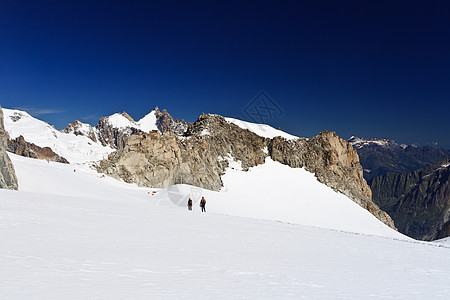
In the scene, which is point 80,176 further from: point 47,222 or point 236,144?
point 236,144

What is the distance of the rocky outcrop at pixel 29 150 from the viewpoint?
595ft

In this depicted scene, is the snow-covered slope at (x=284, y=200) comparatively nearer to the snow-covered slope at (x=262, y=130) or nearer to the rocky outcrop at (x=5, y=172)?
the snow-covered slope at (x=262, y=130)

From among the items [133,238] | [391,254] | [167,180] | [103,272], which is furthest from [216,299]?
[167,180]

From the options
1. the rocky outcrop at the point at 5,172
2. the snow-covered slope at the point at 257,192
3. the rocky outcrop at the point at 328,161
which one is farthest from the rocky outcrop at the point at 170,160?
the rocky outcrop at the point at 5,172

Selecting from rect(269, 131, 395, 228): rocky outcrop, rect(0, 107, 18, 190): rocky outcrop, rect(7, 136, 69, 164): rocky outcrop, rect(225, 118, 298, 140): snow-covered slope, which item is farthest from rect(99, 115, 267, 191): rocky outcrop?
rect(7, 136, 69, 164): rocky outcrop

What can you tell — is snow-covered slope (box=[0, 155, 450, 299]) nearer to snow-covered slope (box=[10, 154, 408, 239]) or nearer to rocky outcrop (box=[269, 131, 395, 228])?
snow-covered slope (box=[10, 154, 408, 239])

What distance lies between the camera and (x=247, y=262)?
8.76m

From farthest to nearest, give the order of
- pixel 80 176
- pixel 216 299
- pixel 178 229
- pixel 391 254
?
pixel 80 176, pixel 178 229, pixel 391 254, pixel 216 299

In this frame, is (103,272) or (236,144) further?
(236,144)

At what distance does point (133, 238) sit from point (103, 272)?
4.10 meters

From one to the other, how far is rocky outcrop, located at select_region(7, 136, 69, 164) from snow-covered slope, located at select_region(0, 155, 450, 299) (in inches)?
7326

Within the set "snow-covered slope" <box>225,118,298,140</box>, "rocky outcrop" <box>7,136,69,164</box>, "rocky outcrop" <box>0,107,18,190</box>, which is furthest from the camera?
"rocky outcrop" <box>7,136,69,164</box>

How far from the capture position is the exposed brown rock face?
1811 inches

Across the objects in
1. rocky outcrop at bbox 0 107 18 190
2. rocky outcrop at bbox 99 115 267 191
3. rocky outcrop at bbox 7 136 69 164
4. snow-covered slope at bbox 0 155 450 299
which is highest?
rocky outcrop at bbox 7 136 69 164
